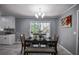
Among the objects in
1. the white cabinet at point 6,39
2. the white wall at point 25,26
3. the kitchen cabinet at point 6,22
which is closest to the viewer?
the white wall at point 25,26

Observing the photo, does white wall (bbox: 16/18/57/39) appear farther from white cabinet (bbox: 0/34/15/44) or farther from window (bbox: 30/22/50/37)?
white cabinet (bbox: 0/34/15/44)

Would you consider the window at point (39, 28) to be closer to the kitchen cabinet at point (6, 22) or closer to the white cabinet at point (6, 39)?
the kitchen cabinet at point (6, 22)

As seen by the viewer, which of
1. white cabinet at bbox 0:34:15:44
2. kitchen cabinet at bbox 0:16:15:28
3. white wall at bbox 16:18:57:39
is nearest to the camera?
white wall at bbox 16:18:57:39

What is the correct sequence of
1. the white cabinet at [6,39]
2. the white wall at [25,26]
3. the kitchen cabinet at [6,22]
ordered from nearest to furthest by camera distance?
the white wall at [25,26] < the kitchen cabinet at [6,22] < the white cabinet at [6,39]

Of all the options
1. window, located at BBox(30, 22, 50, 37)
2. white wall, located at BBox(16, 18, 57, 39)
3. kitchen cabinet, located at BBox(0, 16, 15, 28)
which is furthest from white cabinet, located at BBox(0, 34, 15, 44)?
window, located at BBox(30, 22, 50, 37)

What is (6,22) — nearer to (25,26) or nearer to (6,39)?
(6,39)

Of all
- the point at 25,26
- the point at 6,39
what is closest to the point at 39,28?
the point at 25,26

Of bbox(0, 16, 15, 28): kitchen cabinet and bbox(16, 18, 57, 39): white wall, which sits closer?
bbox(16, 18, 57, 39): white wall

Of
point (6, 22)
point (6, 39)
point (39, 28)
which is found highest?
point (6, 22)

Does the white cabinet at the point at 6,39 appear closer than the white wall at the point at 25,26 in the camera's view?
No

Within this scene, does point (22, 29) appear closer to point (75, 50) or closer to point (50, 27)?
point (50, 27)

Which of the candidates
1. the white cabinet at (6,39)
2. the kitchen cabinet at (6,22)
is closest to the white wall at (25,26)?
the kitchen cabinet at (6,22)

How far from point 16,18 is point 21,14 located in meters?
0.25
